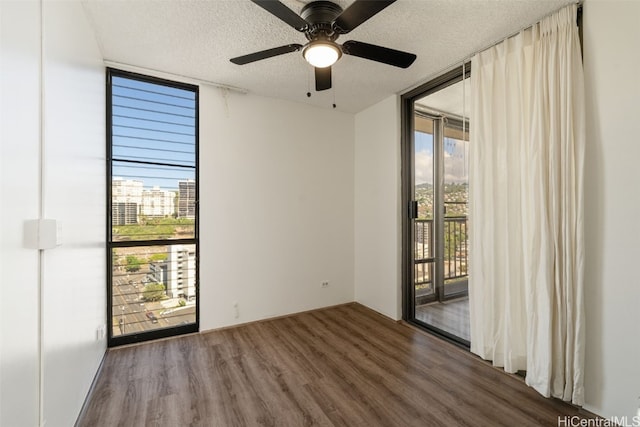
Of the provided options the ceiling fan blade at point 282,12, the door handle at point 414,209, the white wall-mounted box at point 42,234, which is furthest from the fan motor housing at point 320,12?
the door handle at point 414,209

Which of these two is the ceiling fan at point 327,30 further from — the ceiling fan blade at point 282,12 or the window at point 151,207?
the window at point 151,207

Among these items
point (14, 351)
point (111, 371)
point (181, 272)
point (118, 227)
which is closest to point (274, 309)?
point (181, 272)

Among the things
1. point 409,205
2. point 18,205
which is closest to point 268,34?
point 18,205

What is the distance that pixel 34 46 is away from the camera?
4.03 ft

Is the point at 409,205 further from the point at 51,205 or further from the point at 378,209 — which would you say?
the point at 51,205

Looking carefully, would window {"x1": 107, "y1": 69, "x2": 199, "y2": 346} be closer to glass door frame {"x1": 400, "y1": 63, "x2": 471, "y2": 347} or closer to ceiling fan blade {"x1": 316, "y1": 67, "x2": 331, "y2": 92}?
ceiling fan blade {"x1": 316, "y1": 67, "x2": 331, "y2": 92}

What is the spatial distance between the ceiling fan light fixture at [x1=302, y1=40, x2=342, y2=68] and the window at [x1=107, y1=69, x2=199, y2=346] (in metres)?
1.77

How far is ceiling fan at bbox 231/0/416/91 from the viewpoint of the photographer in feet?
5.17

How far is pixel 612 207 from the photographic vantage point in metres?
1.72

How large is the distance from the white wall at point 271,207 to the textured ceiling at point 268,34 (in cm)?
53

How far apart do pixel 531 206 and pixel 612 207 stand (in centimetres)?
41

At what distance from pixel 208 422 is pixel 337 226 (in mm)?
2612

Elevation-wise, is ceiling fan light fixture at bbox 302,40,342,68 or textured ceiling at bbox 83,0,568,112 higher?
textured ceiling at bbox 83,0,568,112

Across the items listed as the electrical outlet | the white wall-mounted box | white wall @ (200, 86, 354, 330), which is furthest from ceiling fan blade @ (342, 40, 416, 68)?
the electrical outlet
